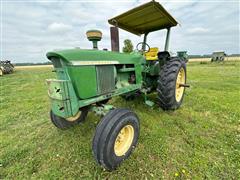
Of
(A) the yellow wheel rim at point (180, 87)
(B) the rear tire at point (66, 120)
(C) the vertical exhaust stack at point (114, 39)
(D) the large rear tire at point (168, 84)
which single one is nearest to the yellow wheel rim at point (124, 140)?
(B) the rear tire at point (66, 120)

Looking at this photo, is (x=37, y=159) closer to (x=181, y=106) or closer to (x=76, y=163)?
(x=76, y=163)

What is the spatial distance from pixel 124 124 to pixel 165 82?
161 centimetres

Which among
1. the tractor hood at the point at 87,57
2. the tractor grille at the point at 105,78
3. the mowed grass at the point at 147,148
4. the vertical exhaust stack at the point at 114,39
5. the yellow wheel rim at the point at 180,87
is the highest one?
the vertical exhaust stack at the point at 114,39

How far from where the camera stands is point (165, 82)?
3.30 metres

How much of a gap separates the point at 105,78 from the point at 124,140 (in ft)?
3.40

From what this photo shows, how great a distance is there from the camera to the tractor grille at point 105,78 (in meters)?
2.41

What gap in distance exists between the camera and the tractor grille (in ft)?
7.90

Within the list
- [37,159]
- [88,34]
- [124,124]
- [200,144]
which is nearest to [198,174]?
[200,144]

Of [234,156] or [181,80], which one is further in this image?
[181,80]

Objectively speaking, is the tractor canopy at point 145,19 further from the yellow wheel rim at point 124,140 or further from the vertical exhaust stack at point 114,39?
the yellow wheel rim at point 124,140

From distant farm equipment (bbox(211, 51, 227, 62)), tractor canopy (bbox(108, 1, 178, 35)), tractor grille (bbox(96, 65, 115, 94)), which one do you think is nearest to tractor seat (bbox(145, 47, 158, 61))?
tractor canopy (bbox(108, 1, 178, 35))

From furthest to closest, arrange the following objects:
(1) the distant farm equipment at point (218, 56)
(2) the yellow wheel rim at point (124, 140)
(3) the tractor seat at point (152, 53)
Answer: (1) the distant farm equipment at point (218, 56), (3) the tractor seat at point (152, 53), (2) the yellow wheel rim at point (124, 140)

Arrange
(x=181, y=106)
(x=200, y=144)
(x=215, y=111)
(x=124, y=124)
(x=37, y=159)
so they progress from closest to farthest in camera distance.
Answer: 1. (x=124, y=124)
2. (x=37, y=159)
3. (x=200, y=144)
4. (x=215, y=111)
5. (x=181, y=106)

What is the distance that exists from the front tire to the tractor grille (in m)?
0.51
